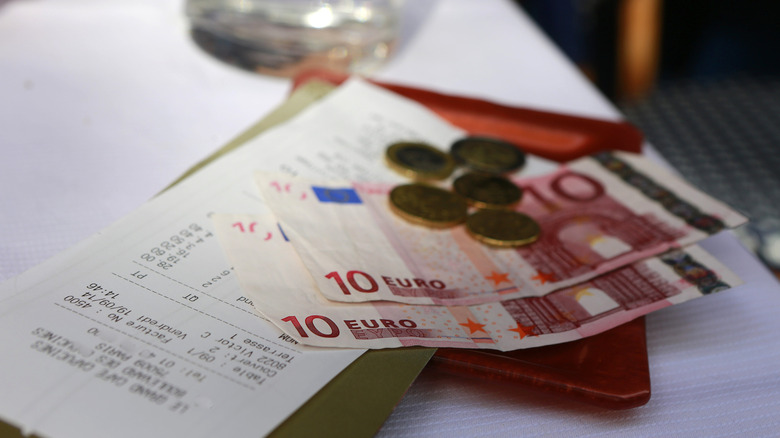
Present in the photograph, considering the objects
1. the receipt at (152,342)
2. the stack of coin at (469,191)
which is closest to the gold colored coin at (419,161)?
the stack of coin at (469,191)

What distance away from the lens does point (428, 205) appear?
1.84 ft

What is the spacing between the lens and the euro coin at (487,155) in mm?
631

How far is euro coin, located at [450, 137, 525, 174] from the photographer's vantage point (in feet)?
2.07

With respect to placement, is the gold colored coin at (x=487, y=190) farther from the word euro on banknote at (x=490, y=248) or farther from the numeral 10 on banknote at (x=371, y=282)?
the numeral 10 on banknote at (x=371, y=282)

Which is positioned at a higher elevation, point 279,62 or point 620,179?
point 279,62

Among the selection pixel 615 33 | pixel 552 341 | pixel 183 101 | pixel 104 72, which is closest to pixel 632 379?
pixel 552 341

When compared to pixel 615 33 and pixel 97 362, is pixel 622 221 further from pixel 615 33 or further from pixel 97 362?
pixel 615 33

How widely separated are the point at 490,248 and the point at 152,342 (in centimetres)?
26

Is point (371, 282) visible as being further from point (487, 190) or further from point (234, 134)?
point (234, 134)

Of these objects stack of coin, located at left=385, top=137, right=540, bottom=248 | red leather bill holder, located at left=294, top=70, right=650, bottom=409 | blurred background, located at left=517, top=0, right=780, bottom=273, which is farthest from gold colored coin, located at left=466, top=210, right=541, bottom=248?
blurred background, located at left=517, top=0, right=780, bottom=273

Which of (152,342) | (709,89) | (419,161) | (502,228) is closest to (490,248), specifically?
(502,228)

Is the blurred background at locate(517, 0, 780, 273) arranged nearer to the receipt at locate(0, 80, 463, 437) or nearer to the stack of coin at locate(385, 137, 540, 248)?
the stack of coin at locate(385, 137, 540, 248)

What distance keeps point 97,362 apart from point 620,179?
1.54 feet

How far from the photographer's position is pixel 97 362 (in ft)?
1.17
